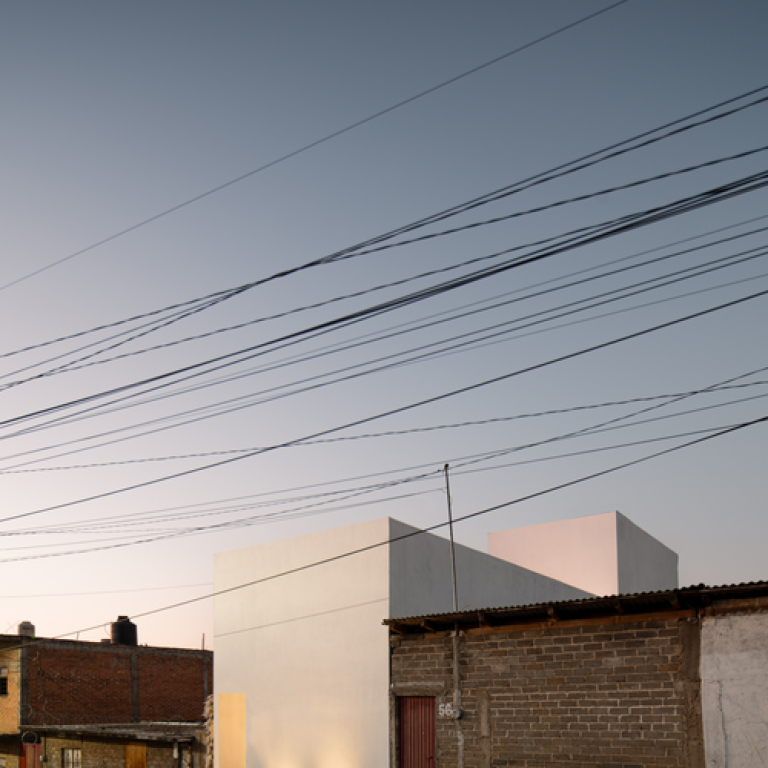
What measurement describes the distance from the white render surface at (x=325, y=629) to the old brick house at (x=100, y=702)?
4.14 m

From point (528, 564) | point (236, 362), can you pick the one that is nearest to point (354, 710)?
point (236, 362)

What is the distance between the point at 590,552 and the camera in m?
33.2

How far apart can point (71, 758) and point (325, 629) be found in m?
13.8

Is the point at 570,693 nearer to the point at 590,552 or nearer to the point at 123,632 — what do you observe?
the point at 590,552

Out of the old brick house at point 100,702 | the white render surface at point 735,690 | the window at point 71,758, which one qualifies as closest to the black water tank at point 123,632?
the old brick house at point 100,702

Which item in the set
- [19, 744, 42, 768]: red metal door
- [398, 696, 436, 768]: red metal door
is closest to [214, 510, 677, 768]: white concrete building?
[398, 696, 436, 768]: red metal door

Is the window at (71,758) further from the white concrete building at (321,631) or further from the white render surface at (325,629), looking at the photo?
the white render surface at (325,629)

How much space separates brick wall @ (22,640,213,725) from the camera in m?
33.1

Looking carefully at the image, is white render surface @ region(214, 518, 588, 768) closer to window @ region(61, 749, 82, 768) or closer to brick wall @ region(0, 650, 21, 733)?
window @ region(61, 749, 82, 768)

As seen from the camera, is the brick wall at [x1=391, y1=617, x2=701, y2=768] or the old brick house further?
the old brick house

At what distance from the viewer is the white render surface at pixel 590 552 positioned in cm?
3262

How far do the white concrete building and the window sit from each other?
8653 mm

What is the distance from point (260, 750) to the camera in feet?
69.5

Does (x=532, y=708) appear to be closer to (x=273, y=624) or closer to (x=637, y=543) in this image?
(x=273, y=624)
